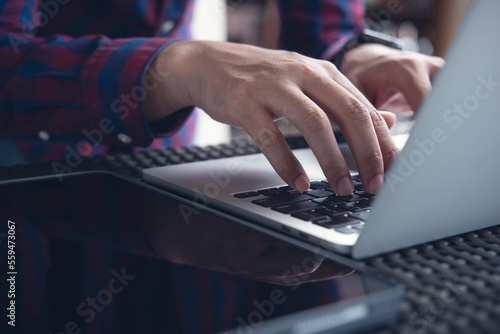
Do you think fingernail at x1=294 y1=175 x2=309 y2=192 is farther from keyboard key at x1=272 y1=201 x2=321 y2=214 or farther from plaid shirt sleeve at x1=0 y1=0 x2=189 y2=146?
plaid shirt sleeve at x1=0 y1=0 x2=189 y2=146

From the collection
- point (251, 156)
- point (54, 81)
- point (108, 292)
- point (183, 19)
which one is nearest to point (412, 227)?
point (108, 292)

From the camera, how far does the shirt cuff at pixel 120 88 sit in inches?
23.3

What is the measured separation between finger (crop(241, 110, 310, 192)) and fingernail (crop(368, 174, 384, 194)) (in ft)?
0.18

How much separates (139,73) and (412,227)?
1.33 ft

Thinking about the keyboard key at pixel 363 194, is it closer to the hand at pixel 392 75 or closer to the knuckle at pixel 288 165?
the knuckle at pixel 288 165

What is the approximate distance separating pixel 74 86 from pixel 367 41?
55cm

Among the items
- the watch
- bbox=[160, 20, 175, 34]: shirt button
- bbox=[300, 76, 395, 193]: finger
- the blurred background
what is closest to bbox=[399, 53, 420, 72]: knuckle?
the watch

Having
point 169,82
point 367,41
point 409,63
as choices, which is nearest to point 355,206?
point 169,82

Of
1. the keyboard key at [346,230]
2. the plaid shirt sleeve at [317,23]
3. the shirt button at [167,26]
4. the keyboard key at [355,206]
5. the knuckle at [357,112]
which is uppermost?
Result: the knuckle at [357,112]

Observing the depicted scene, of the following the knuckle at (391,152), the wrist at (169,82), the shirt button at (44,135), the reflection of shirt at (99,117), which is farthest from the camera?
the shirt button at (44,135)

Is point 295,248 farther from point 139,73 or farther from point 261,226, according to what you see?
point 139,73

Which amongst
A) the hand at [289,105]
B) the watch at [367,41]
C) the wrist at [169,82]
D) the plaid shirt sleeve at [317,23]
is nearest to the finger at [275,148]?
the hand at [289,105]

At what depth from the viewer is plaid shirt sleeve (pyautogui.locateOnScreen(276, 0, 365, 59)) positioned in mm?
1040

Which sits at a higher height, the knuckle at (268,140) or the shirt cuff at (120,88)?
the knuckle at (268,140)
